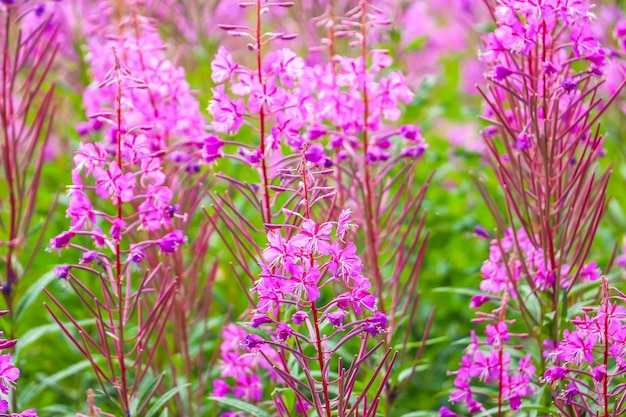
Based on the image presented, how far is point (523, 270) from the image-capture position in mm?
2543

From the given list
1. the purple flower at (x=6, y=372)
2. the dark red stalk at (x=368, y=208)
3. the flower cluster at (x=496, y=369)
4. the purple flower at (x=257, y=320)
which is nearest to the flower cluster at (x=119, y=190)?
the purple flower at (x=6, y=372)

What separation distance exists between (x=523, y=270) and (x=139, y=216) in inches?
50.7

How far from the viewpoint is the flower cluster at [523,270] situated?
2.62 m

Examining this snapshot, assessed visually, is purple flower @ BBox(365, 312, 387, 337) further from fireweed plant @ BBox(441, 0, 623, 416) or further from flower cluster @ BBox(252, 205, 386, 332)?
fireweed plant @ BBox(441, 0, 623, 416)

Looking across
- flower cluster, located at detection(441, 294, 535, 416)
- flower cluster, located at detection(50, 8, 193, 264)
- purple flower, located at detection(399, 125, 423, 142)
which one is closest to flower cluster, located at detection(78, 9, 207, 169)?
flower cluster, located at detection(50, 8, 193, 264)

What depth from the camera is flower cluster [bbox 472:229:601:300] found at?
2623 mm

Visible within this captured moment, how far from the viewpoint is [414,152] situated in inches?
115

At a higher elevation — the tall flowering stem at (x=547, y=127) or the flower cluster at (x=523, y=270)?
the tall flowering stem at (x=547, y=127)

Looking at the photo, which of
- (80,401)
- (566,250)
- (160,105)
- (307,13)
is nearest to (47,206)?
(80,401)

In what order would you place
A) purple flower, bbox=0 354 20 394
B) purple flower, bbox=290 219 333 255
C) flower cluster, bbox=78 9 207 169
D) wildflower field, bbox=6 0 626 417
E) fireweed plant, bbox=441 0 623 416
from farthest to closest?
1. flower cluster, bbox=78 9 207 169
2. fireweed plant, bbox=441 0 623 416
3. wildflower field, bbox=6 0 626 417
4. purple flower, bbox=0 354 20 394
5. purple flower, bbox=290 219 333 255

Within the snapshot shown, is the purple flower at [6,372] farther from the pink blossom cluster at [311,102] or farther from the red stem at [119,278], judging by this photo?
→ the pink blossom cluster at [311,102]

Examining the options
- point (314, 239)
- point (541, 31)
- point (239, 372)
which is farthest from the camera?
point (239, 372)

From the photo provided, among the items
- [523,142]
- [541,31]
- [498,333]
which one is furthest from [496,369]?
[541,31]

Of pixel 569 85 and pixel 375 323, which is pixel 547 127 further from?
pixel 375 323
